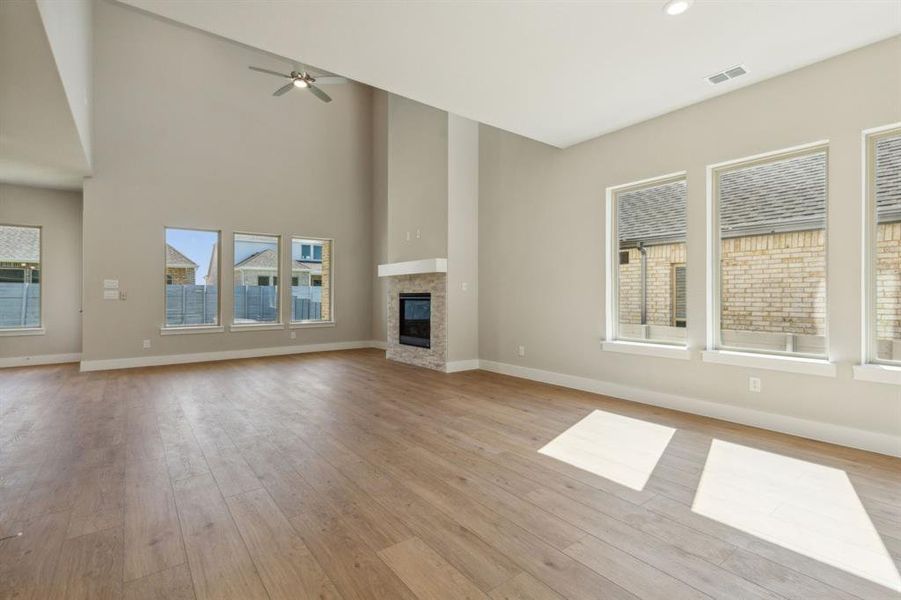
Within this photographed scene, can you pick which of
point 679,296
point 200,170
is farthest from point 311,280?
point 679,296

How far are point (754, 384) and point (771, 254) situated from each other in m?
1.16

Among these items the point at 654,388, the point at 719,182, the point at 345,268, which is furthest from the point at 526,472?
the point at 345,268

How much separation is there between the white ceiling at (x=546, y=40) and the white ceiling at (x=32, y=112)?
0.84 meters

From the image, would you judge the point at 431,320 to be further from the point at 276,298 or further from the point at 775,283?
the point at 775,283

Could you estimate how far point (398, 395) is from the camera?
480 cm

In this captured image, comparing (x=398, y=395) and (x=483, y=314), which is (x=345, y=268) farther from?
(x=398, y=395)

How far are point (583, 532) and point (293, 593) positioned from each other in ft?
4.32

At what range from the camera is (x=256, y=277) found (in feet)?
26.2

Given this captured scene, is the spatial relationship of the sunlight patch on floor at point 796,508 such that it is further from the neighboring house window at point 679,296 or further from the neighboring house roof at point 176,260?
the neighboring house roof at point 176,260

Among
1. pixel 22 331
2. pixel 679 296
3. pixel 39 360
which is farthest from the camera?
pixel 39 360

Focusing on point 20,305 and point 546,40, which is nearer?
point 546,40

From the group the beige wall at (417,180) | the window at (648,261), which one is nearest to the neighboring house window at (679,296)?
the window at (648,261)

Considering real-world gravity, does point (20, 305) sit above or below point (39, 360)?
above

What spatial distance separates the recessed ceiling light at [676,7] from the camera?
2.56m
